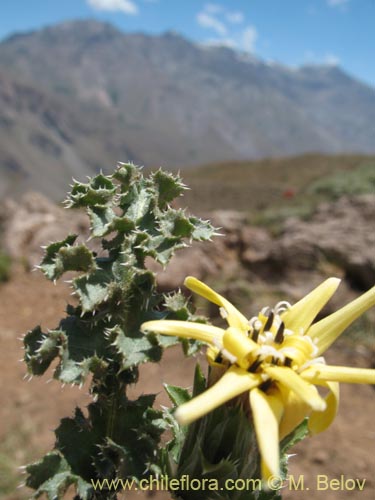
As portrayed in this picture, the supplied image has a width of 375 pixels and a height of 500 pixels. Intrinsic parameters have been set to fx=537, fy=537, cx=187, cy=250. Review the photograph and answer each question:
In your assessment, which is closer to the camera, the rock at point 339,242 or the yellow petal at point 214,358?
the yellow petal at point 214,358

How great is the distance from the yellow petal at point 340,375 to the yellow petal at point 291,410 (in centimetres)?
6

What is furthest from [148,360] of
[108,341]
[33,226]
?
[33,226]

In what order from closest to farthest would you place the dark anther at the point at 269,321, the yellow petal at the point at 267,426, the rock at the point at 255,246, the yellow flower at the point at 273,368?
the yellow petal at the point at 267,426 < the yellow flower at the point at 273,368 < the dark anther at the point at 269,321 < the rock at the point at 255,246

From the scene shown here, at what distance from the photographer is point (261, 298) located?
9.79 m

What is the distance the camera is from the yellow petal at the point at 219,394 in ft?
3.09

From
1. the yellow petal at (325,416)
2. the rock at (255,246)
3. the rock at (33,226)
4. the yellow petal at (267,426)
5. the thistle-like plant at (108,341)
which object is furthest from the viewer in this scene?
the rock at (33,226)

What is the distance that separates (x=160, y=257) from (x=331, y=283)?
486 millimetres

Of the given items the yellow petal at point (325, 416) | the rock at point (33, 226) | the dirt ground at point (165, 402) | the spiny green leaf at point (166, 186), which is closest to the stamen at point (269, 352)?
the yellow petal at point (325, 416)

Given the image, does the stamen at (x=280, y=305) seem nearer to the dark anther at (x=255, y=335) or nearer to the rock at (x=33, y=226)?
the dark anther at (x=255, y=335)

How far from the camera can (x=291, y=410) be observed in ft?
3.67

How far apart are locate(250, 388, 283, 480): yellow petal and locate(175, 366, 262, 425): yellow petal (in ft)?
0.09

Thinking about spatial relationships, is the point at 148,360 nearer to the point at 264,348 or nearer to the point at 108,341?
the point at 108,341

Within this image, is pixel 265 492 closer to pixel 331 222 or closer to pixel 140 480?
pixel 140 480

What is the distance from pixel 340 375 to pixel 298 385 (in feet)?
0.33
